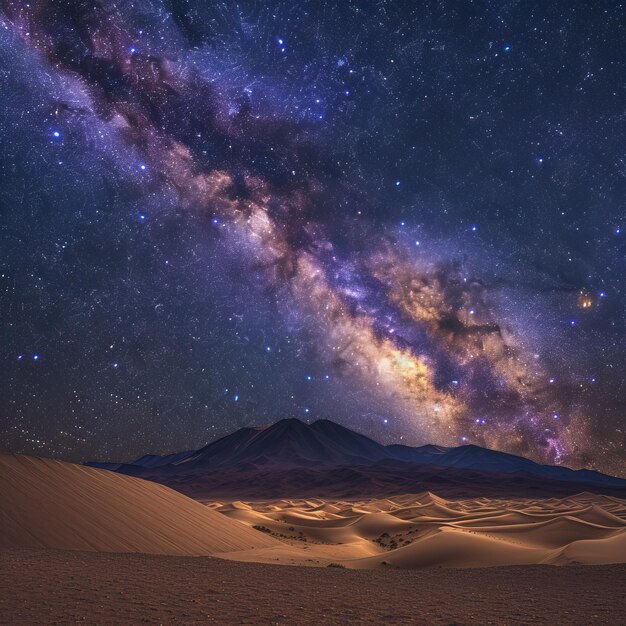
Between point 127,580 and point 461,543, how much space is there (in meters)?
10.9

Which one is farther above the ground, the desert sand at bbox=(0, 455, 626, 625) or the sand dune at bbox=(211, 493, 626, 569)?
the desert sand at bbox=(0, 455, 626, 625)

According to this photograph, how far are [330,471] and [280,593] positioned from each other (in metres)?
98.8

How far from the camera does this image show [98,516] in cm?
1398

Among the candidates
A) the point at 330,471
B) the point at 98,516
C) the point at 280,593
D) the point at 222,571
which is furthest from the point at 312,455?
the point at 280,593

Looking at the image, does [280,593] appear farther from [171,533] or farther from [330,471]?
[330,471]

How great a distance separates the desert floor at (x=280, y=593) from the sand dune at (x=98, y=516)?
151 cm

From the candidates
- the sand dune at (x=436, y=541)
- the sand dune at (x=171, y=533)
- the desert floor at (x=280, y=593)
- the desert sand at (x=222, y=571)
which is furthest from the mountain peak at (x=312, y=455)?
the desert floor at (x=280, y=593)

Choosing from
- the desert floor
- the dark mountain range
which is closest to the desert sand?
the desert floor

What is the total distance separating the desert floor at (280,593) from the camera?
6785 millimetres

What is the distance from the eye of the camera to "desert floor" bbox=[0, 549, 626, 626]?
6.79m

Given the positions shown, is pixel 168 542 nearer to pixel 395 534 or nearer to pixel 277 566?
pixel 277 566

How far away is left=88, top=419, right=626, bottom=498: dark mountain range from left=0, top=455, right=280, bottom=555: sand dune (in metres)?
64.7

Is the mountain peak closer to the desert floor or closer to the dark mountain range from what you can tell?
the dark mountain range

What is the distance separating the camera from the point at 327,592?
341 inches
